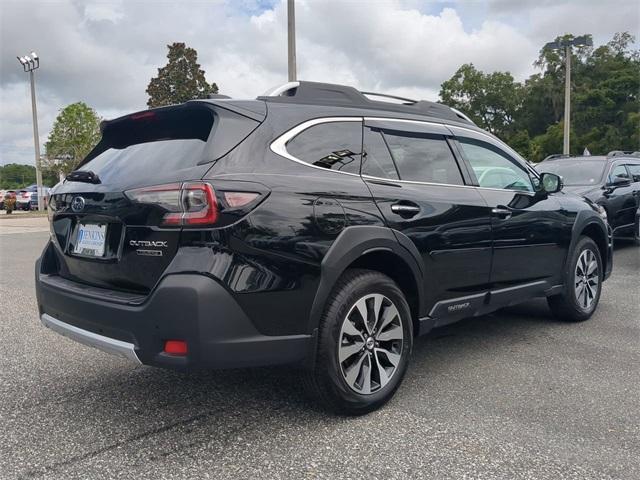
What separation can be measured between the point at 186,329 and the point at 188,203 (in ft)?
1.91

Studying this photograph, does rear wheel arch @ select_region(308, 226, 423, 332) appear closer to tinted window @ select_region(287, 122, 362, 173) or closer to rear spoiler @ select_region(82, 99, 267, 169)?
tinted window @ select_region(287, 122, 362, 173)

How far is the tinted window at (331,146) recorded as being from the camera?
10.3 feet

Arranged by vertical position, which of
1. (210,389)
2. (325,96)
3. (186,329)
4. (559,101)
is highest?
(559,101)

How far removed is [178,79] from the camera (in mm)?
51938

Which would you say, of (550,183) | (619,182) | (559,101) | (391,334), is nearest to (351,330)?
(391,334)

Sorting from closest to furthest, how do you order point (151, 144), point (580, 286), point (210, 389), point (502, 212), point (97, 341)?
point (97, 341) → point (151, 144) → point (210, 389) → point (502, 212) → point (580, 286)

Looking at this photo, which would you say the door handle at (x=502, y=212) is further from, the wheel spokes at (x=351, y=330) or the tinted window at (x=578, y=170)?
the tinted window at (x=578, y=170)

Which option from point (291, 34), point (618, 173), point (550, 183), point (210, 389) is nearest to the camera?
point (210, 389)

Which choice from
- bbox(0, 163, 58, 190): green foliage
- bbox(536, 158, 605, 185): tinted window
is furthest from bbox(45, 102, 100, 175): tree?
bbox(0, 163, 58, 190): green foliage

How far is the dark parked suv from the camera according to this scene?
906cm

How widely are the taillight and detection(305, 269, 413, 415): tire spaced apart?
83cm

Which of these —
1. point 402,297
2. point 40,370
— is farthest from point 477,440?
point 40,370

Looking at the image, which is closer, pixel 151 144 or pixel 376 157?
pixel 151 144

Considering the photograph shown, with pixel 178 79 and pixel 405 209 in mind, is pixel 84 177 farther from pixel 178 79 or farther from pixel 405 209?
pixel 178 79
